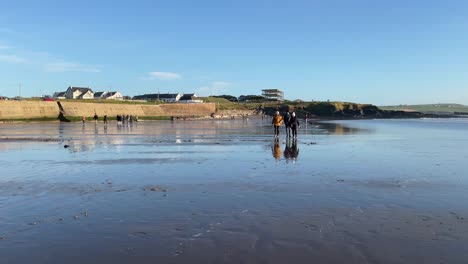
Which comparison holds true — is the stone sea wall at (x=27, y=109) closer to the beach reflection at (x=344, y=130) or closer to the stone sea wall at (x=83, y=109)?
the stone sea wall at (x=83, y=109)

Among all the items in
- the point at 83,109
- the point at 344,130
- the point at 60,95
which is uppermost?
the point at 60,95

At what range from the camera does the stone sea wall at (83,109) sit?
3211 inches

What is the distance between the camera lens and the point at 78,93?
6639 inches

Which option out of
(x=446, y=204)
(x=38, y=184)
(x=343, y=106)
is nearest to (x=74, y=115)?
(x=38, y=184)

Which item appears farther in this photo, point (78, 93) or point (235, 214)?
point (78, 93)

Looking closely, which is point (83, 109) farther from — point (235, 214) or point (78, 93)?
point (235, 214)

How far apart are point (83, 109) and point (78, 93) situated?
78099 millimetres

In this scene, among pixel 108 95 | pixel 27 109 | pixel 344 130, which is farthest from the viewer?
pixel 108 95

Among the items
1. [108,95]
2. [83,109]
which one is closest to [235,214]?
[83,109]

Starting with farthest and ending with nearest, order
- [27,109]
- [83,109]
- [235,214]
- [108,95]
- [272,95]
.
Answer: [272,95] < [108,95] < [83,109] < [27,109] < [235,214]

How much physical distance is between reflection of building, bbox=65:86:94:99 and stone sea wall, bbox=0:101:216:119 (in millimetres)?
57382

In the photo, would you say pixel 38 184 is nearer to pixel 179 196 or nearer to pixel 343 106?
pixel 179 196

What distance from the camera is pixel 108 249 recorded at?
6.16 meters

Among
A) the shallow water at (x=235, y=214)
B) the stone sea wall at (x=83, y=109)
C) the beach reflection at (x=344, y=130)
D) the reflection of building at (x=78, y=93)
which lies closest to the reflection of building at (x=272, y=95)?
the stone sea wall at (x=83, y=109)
